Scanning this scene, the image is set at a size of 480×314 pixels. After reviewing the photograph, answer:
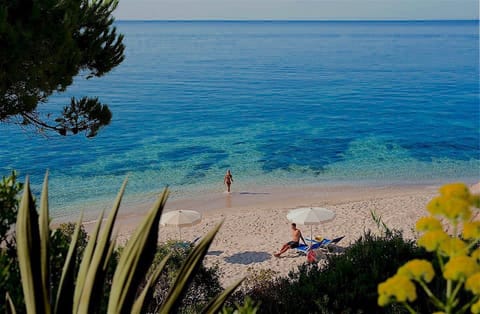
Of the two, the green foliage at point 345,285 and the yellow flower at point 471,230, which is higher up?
the yellow flower at point 471,230

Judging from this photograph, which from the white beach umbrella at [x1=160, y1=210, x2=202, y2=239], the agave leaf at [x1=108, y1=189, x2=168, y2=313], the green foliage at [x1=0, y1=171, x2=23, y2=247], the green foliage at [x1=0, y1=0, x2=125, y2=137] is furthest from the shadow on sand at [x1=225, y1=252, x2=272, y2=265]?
the agave leaf at [x1=108, y1=189, x2=168, y2=313]

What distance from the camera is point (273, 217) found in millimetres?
17266

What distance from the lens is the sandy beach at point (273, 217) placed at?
13.4 metres

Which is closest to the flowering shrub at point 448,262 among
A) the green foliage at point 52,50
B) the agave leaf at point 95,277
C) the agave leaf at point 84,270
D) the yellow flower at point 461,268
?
the yellow flower at point 461,268

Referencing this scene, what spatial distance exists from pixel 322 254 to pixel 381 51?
79.6m

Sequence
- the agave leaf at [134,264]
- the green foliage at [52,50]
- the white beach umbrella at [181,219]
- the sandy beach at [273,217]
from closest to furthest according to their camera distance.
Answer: the agave leaf at [134,264] < the green foliage at [52,50] < the sandy beach at [273,217] < the white beach umbrella at [181,219]

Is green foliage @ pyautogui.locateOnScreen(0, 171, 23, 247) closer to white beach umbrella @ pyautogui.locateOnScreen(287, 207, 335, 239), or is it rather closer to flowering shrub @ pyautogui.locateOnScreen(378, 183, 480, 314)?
flowering shrub @ pyautogui.locateOnScreen(378, 183, 480, 314)

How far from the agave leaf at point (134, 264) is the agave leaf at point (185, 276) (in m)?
0.20

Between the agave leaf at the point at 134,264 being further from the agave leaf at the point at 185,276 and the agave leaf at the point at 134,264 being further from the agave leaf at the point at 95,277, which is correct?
the agave leaf at the point at 185,276

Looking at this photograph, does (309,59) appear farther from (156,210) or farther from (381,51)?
(156,210)

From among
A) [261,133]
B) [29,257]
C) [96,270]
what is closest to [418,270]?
[96,270]

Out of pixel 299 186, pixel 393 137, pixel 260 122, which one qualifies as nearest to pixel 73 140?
pixel 260 122

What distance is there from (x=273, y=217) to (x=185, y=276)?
14.6m

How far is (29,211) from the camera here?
8.98ft
